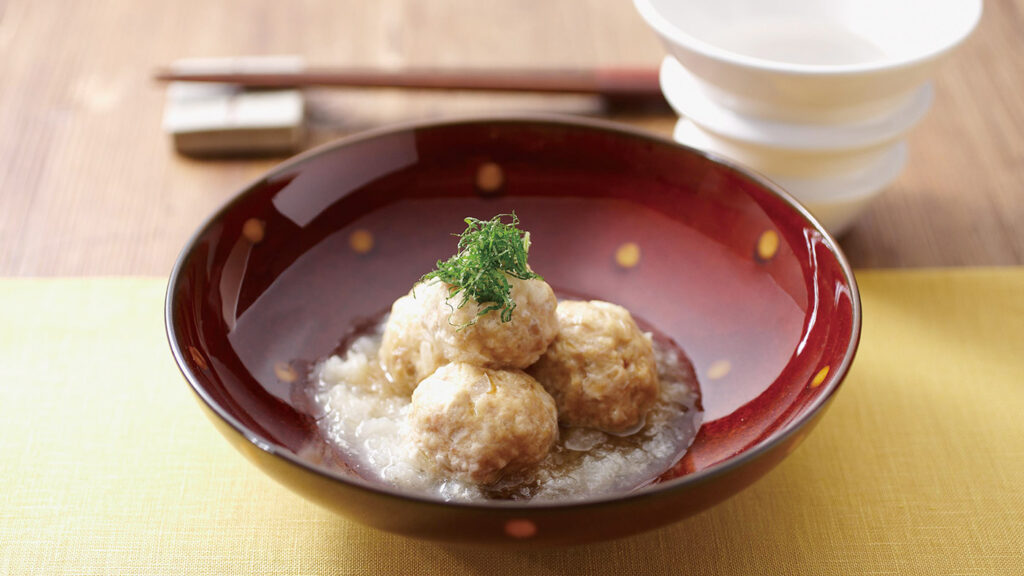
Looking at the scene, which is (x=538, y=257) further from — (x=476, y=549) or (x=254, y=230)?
(x=476, y=549)

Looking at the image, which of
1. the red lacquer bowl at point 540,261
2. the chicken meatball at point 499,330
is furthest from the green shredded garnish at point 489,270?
the red lacquer bowl at point 540,261

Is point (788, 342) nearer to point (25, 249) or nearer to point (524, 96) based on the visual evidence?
point (524, 96)

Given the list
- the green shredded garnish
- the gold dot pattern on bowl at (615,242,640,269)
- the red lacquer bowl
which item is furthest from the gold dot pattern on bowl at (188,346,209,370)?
the gold dot pattern on bowl at (615,242,640,269)

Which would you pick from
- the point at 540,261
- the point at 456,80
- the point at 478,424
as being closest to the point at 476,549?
the point at 478,424

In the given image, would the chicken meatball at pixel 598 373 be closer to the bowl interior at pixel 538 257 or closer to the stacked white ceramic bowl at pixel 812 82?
the bowl interior at pixel 538 257

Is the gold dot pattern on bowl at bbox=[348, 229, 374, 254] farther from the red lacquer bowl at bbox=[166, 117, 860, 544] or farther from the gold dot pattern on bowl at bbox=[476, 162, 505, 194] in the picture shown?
the gold dot pattern on bowl at bbox=[476, 162, 505, 194]

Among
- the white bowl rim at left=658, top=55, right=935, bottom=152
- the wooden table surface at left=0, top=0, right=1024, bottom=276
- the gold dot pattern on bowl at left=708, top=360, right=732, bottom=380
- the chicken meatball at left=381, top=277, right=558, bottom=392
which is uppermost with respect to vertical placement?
the white bowl rim at left=658, top=55, right=935, bottom=152
